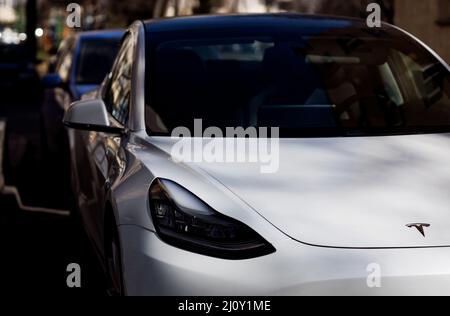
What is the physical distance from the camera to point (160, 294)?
12.4 ft

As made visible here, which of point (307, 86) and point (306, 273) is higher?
point (307, 86)

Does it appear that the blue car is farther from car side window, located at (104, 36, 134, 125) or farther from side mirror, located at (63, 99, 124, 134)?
side mirror, located at (63, 99, 124, 134)

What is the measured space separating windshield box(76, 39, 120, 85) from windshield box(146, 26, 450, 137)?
18.4 feet

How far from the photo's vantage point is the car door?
193 inches

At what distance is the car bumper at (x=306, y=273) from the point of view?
356 cm

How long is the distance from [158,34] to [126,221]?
4.96ft

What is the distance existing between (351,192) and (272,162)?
1.33ft

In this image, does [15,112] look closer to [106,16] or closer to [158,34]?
[158,34]

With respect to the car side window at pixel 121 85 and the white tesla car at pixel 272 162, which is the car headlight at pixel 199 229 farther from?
the car side window at pixel 121 85

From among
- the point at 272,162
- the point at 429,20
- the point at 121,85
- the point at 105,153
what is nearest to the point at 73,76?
the point at 121,85

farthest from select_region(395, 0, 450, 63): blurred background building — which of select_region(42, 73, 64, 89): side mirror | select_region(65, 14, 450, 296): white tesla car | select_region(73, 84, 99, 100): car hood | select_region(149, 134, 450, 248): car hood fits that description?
select_region(149, 134, 450, 248): car hood

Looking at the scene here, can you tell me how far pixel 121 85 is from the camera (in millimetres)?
5609

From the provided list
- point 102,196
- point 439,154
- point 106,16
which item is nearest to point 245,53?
point 102,196

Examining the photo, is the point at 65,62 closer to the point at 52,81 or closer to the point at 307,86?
the point at 52,81
